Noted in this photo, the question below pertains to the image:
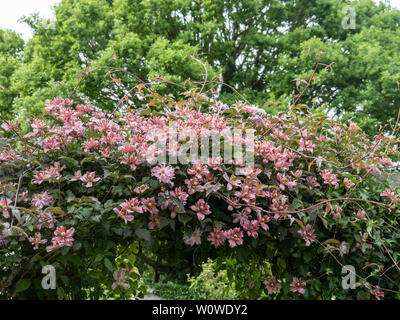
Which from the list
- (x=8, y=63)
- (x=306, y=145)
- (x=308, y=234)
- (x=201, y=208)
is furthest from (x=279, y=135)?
(x=8, y=63)

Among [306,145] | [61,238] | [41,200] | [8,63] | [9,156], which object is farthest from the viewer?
[8,63]

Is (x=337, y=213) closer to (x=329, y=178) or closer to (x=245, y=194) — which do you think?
(x=329, y=178)

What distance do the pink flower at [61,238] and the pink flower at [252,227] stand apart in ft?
2.27

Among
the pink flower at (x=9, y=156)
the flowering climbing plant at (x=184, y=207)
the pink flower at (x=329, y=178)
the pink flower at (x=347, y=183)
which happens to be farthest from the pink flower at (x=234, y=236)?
the pink flower at (x=9, y=156)

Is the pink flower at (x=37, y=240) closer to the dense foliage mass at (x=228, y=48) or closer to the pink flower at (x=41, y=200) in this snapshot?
the pink flower at (x=41, y=200)

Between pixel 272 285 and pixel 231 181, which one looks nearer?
pixel 231 181

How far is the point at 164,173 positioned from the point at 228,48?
8463mm

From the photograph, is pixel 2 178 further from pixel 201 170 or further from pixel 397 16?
pixel 397 16

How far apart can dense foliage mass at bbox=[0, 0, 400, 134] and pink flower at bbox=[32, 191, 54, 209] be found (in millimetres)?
6437

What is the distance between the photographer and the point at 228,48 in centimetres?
920

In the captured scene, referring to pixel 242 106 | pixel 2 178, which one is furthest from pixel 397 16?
pixel 2 178

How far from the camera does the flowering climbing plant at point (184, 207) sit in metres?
1.36

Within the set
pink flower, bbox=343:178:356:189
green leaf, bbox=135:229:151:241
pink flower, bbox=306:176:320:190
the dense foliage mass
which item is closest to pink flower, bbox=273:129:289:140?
pink flower, bbox=306:176:320:190

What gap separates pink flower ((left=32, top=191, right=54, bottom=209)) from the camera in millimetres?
1368
